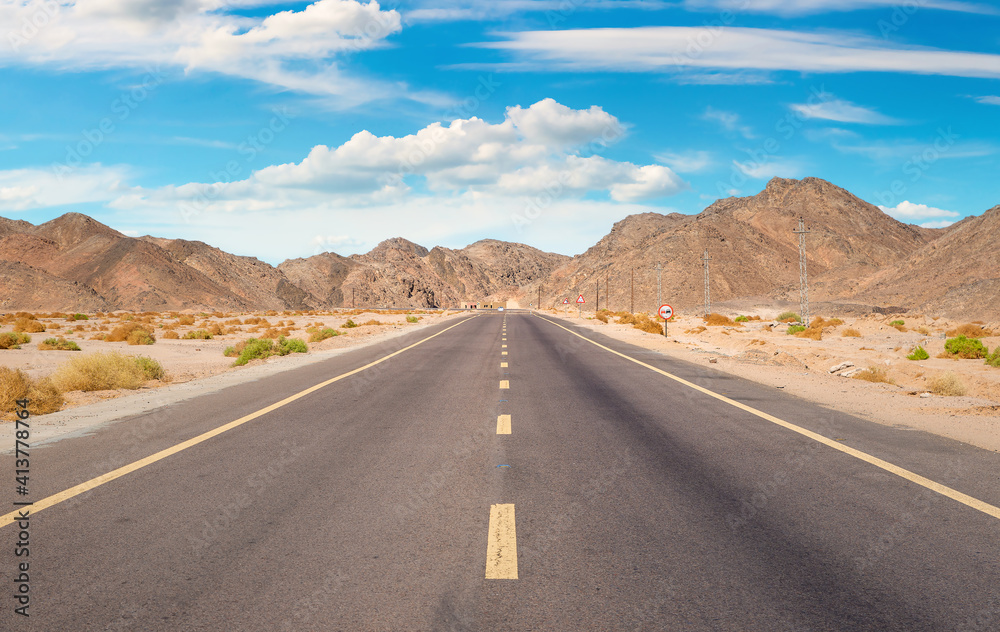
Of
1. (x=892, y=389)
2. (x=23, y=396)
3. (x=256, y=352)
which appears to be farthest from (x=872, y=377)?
(x=256, y=352)

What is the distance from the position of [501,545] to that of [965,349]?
26320mm

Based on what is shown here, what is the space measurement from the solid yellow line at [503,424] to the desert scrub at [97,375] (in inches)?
335

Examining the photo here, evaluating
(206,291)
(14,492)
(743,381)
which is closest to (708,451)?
(14,492)

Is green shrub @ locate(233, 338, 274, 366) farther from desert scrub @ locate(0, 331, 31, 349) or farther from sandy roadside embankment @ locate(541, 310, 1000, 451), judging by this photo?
sandy roadside embankment @ locate(541, 310, 1000, 451)

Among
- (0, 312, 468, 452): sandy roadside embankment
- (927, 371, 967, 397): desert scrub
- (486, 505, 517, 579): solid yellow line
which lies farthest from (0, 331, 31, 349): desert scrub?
(927, 371, 967, 397): desert scrub

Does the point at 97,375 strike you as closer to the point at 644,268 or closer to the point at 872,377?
the point at 872,377

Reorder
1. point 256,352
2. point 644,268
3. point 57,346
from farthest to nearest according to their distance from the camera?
point 644,268 → point 57,346 → point 256,352

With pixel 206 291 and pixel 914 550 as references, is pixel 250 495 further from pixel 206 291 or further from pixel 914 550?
pixel 206 291

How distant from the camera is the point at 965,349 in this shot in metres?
23.2

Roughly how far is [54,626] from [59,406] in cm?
859

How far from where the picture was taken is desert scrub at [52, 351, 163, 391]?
11.8 meters

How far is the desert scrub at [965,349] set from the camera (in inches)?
Answer: 895

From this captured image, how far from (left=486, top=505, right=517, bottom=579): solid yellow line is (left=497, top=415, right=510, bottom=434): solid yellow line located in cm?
305

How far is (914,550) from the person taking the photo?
3.94 metres
